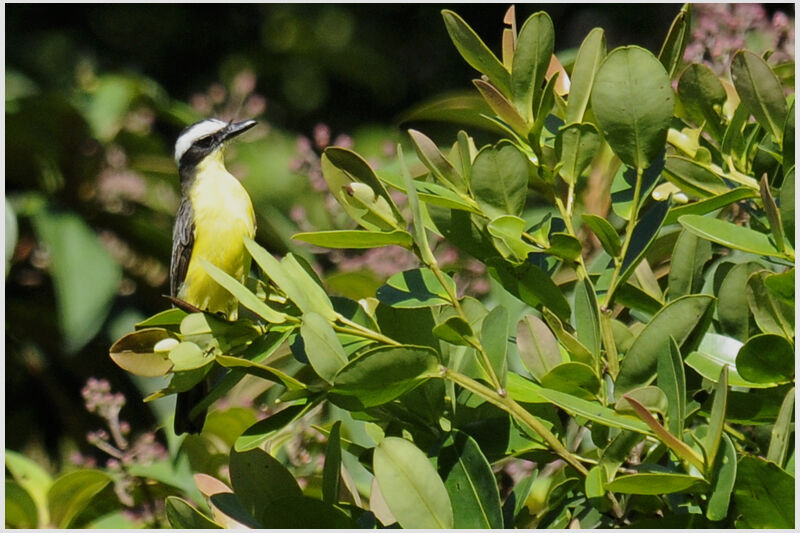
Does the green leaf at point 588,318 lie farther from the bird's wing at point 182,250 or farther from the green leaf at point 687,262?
the bird's wing at point 182,250

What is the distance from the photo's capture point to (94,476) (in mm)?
1790

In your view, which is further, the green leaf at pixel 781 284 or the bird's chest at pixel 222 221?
the bird's chest at pixel 222 221

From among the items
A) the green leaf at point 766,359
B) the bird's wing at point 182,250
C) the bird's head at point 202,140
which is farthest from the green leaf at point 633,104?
the bird's head at point 202,140

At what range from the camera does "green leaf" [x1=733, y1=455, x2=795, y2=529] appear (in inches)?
40.2

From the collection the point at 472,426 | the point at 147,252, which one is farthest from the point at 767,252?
the point at 147,252

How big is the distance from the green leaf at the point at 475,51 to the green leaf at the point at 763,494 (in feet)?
1.69

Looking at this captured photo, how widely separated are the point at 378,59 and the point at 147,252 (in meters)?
2.59

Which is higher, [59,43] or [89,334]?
[59,43]

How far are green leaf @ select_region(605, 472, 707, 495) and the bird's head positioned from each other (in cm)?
224

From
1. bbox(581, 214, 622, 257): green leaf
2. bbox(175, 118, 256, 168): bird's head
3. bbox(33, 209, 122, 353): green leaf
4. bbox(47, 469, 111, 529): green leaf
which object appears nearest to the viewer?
bbox(581, 214, 622, 257): green leaf

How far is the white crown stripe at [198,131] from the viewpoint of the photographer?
3203 mm

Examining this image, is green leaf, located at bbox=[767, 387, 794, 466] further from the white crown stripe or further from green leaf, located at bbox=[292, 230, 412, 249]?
the white crown stripe

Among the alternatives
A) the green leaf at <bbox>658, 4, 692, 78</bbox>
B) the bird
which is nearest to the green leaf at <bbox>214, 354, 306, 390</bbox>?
the green leaf at <bbox>658, 4, 692, 78</bbox>

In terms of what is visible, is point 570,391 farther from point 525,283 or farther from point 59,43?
point 59,43
